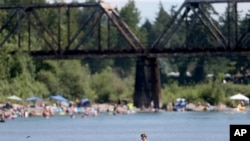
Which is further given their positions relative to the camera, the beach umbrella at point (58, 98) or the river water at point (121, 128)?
the beach umbrella at point (58, 98)

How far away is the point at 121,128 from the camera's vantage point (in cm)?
10962

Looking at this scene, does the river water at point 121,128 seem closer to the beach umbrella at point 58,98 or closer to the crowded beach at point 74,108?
the crowded beach at point 74,108

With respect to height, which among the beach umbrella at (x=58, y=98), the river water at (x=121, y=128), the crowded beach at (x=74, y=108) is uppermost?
the beach umbrella at (x=58, y=98)

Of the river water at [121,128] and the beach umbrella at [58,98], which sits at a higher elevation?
the beach umbrella at [58,98]

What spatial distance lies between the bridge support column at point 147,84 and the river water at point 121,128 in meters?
11.8

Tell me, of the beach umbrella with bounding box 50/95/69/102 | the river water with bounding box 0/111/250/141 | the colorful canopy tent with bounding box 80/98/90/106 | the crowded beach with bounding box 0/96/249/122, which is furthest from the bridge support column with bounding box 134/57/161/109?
the river water with bounding box 0/111/250/141

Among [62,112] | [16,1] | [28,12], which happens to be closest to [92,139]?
[62,112]

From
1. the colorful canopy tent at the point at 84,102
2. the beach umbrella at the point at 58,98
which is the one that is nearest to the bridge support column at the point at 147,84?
the colorful canopy tent at the point at 84,102

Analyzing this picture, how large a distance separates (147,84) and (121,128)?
149 feet

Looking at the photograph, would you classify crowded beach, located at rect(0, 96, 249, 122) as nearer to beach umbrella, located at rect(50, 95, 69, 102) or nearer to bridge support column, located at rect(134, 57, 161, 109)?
beach umbrella, located at rect(50, 95, 69, 102)

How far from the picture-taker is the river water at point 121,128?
311 ft

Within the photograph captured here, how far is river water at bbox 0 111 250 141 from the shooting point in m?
94.9

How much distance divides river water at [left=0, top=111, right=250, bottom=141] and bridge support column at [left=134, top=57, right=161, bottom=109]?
11.8 m

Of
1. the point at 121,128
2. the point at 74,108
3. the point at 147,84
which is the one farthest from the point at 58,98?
the point at 121,128
